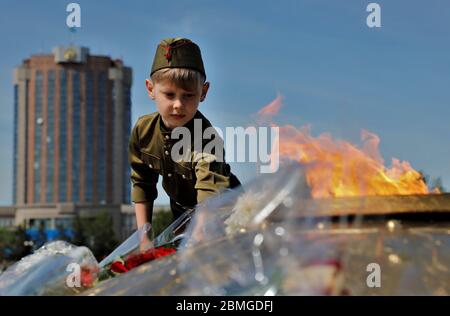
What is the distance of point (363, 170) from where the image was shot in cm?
214

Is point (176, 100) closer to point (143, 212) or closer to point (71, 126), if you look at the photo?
point (143, 212)

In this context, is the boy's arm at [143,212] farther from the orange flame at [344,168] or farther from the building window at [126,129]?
the building window at [126,129]

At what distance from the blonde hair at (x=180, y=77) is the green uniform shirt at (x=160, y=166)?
237 millimetres

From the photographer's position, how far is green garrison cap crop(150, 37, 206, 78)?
328 centimetres

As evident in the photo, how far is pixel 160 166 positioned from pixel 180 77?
24.5 inches

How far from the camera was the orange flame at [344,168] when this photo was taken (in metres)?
1.99

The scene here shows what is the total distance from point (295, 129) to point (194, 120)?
3.87 feet

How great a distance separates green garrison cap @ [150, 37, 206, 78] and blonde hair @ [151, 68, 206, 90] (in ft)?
0.07

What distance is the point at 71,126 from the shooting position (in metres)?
80.8

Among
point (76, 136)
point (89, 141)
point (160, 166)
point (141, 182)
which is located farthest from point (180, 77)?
point (76, 136)

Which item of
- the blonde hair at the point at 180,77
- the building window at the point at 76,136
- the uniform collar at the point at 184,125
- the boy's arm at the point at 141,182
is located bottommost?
the boy's arm at the point at 141,182

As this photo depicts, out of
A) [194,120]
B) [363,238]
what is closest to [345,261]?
[363,238]

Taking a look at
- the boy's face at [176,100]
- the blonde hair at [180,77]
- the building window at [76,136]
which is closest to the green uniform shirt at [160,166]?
the boy's face at [176,100]
